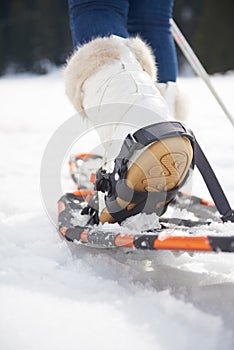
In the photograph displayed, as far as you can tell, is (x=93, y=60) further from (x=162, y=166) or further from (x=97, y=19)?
(x=162, y=166)

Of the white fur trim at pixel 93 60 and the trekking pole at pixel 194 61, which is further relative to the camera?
the trekking pole at pixel 194 61

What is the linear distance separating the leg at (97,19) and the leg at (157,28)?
0.15 m

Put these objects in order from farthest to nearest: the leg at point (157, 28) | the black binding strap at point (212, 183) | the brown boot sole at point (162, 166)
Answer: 1. the leg at point (157, 28)
2. the black binding strap at point (212, 183)
3. the brown boot sole at point (162, 166)

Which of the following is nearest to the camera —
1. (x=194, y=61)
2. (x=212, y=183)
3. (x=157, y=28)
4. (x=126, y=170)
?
(x=126, y=170)

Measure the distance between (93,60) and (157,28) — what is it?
1.06ft

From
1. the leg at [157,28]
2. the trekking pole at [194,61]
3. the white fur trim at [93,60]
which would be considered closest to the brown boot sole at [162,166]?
the white fur trim at [93,60]

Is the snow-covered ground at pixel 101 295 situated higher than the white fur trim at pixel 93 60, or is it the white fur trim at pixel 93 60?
the white fur trim at pixel 93 60

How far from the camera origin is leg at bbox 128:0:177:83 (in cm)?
111

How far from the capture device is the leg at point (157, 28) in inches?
43.5

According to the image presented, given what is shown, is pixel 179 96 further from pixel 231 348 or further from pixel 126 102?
pixel 231 348

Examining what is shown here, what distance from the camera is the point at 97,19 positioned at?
929 mm

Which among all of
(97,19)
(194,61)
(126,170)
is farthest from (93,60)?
(194,61)

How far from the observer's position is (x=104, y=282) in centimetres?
66

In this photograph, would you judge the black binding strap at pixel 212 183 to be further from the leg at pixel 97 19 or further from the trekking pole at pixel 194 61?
the trekking pole at pixel 194 61
